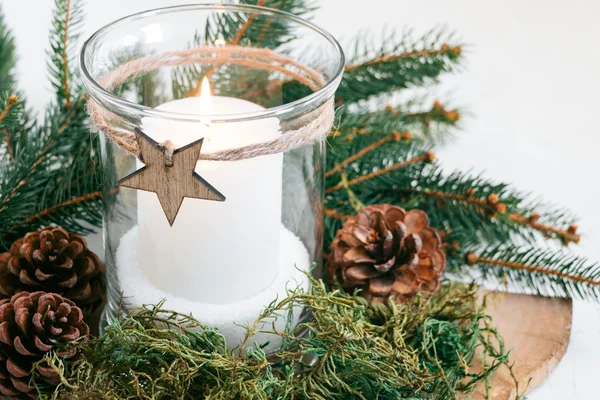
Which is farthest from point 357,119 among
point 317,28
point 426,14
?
point 426,14

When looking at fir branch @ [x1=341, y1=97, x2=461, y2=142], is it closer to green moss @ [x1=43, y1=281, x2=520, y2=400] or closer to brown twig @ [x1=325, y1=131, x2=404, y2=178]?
brown twig @ [x1=325, y1=131, x2=404, y2=178]

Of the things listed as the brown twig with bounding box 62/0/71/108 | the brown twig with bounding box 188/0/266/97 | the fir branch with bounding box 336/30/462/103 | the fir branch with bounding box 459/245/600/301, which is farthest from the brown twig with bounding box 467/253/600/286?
the brown twig with bounding box 62/0/71/108

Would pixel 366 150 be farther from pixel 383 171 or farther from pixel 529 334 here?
pixel 529 334

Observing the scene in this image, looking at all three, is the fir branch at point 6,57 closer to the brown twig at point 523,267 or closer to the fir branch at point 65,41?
the fir branch at point 65,41

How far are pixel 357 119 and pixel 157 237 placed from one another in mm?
401

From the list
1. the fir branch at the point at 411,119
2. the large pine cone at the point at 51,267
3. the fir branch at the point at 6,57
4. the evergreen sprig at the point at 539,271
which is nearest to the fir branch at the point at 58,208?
the large pine cone at the point at 51,267

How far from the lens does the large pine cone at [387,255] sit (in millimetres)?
769

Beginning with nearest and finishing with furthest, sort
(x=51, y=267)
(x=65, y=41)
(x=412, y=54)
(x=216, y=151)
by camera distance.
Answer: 1. (x=216, y=151)
2. (x=51, y=267)
3. (x=65, y=41)
4. (x=412, y=54)

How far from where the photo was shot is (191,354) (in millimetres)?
625

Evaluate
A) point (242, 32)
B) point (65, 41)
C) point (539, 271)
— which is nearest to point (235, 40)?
point (242, 32)

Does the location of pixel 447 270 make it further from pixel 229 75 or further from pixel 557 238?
pixel 229 75

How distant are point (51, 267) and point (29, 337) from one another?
0.31ft

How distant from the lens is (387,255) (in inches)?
30.4

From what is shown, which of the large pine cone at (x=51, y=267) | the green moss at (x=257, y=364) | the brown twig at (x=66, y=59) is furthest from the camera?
the brown twig at (x=66, y=59)
